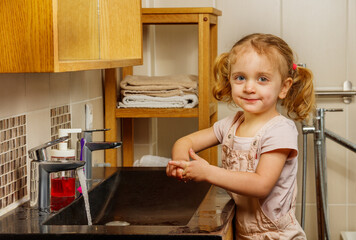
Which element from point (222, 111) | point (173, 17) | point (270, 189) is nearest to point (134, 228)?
point (270, 189)

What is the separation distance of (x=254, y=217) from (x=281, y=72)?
37 cm

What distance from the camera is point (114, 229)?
1031 millimetres

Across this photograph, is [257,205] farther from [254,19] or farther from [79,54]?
[254,19]

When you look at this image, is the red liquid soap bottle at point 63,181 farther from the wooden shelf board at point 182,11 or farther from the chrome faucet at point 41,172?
the wooden shelf board at point 182,11

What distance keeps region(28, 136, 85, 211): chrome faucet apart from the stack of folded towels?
795mm

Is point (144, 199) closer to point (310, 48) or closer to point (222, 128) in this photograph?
point (222, 128)

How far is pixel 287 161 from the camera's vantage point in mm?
1422

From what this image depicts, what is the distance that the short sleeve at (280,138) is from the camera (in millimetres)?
1364

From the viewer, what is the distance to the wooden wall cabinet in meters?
0.97

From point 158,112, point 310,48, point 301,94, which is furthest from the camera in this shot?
point 310,48

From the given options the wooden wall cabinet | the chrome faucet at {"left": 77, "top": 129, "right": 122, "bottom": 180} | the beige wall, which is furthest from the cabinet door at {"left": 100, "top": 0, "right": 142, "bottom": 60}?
the beige wall

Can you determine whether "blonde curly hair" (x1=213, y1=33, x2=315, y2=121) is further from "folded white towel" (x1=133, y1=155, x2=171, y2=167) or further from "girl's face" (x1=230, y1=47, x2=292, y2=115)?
"folded white towel" (x1=133, y1=155, x2=171, y2=167)

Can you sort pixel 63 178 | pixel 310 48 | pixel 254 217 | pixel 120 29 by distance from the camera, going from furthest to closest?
pixel 310 48 < pixel 120 29 < pixel 254 217 < pixel 63 178

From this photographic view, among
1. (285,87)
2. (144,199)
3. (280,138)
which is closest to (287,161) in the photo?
(280,138)
